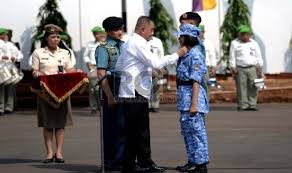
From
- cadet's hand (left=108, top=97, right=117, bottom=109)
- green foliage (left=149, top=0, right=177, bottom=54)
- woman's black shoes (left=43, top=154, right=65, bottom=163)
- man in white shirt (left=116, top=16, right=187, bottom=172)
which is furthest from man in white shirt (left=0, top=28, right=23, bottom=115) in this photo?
man in white shirt (left=116, top=16, right=187, bottom=172)

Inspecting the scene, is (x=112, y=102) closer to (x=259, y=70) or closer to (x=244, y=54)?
(x=244, y=54)

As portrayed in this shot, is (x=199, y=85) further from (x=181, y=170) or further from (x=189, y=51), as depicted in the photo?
(x=181, y=170)

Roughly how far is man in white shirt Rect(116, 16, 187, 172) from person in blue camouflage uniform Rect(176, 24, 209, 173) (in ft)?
0.48

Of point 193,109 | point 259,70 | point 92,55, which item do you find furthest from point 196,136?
point 92,55

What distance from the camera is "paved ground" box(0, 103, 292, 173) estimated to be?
36.9 feet

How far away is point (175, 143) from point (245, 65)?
19.3 feet

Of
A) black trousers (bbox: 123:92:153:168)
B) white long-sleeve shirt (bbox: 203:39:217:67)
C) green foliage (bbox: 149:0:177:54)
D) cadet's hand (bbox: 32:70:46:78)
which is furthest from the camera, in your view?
green foliage (bbox: 149:0:177:54)

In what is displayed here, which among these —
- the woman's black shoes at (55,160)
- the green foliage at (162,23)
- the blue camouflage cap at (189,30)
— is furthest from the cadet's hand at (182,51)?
the green foliage at (162,23)

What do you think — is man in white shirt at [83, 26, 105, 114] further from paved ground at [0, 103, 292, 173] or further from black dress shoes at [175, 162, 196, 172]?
black dress shoes at [175, 162, 196, 172]

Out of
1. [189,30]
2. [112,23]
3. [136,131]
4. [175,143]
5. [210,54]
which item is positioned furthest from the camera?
[210,54]

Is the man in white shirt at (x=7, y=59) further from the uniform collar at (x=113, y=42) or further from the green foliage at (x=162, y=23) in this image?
the uniform collar at (x=113, y=42)

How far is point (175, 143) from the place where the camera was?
13422 mm

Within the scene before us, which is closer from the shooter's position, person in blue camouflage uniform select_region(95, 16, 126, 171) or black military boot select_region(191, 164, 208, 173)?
black military boot select_region(191, 164, 208, 173)

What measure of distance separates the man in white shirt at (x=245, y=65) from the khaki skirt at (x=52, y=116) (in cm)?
770
